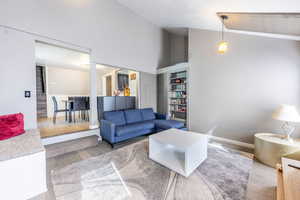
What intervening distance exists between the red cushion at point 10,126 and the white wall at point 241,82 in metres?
3.97

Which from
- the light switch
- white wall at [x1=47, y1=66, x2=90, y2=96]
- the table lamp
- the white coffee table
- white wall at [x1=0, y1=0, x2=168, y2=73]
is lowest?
the white coffee table

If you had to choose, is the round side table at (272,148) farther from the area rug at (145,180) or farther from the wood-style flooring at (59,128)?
the wood-style flooring at (59,128)

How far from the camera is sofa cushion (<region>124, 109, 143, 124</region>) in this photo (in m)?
3.55

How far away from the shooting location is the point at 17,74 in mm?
2291

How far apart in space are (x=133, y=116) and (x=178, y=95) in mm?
2014

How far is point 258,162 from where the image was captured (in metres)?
2.22

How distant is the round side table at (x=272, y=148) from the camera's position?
6.40 feet

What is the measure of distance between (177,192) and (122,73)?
514cm

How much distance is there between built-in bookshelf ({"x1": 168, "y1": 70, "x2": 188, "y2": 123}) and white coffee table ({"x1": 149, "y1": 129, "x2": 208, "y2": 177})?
2.31 meters

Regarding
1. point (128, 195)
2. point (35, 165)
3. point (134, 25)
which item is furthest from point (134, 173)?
point (134, 25)

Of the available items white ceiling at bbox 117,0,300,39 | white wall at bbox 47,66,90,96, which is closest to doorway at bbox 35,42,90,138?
white wall at bbox 47,66,90,96

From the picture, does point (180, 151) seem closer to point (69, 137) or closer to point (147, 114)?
point (147, 114)

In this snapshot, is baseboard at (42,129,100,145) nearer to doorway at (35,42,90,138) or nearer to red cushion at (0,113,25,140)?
red cushion at (0,113,25,140)

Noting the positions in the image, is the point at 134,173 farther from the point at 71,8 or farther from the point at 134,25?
the point at 134,25
